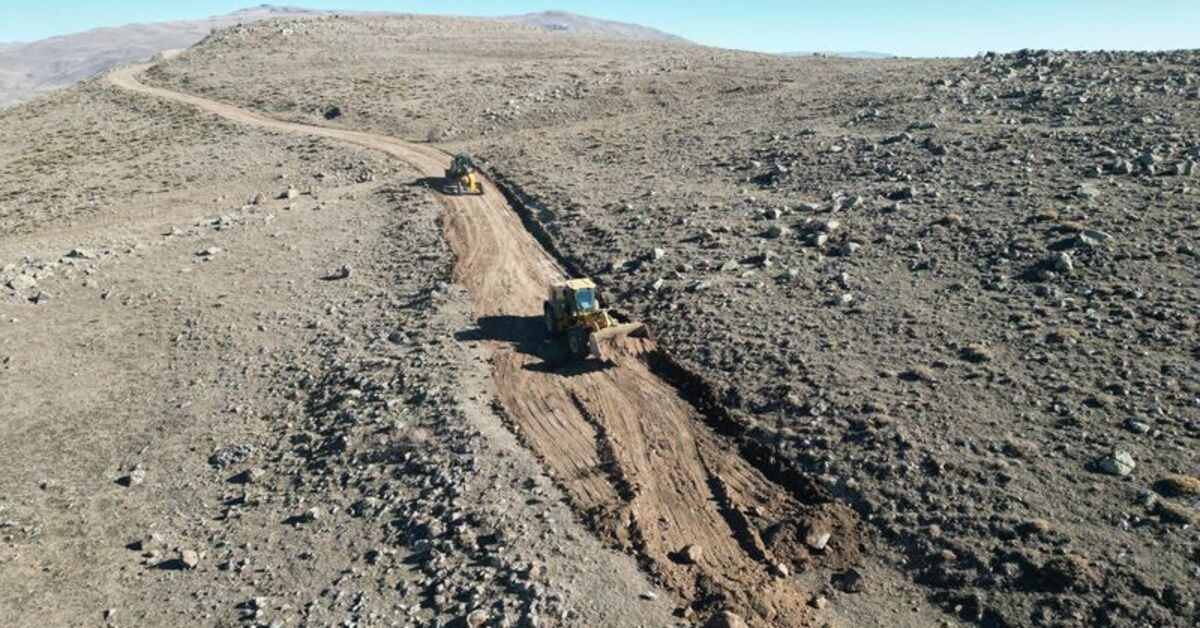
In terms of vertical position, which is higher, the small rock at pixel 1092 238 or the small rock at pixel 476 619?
the small rock at pixel 1092 238

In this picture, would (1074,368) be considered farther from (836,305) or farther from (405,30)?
(405,30)

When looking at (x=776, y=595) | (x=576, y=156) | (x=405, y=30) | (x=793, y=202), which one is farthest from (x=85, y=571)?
(x=405, y=30)

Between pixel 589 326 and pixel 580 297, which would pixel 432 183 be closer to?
pixel 580 297

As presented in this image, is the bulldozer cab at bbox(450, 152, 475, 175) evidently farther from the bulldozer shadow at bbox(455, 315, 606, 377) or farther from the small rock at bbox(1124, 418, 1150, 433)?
the small rock at bbox(1124, 418, 1150, 433)

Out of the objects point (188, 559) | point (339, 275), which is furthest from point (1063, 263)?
point (339, 275)

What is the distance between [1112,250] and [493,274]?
19.4m

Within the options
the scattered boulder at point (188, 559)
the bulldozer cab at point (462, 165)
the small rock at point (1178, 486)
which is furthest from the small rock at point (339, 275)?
the small rock at point (1178, 486)

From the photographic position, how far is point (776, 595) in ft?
44.4

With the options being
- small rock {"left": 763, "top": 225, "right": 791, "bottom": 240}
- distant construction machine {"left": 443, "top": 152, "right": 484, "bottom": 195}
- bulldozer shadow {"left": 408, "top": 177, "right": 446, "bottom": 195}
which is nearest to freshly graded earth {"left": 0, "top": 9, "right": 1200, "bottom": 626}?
small rock {"left": 763, "top": 225, "right": 791, "bottom": 240}

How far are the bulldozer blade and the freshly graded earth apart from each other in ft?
1.14

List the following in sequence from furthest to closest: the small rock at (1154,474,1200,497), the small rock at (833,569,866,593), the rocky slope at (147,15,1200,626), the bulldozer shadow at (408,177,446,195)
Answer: the bulldozer shadow at (408,177,446,195) → the rocky slope at (147,15,1200,626) → the small rock at (1154,474,1200,497) → the small rock at (833,569,866,593)

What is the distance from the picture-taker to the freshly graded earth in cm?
1399

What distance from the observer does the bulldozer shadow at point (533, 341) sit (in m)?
21.2

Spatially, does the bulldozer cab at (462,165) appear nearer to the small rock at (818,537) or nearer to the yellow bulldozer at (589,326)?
the yellow bulldozer at (589,326)
